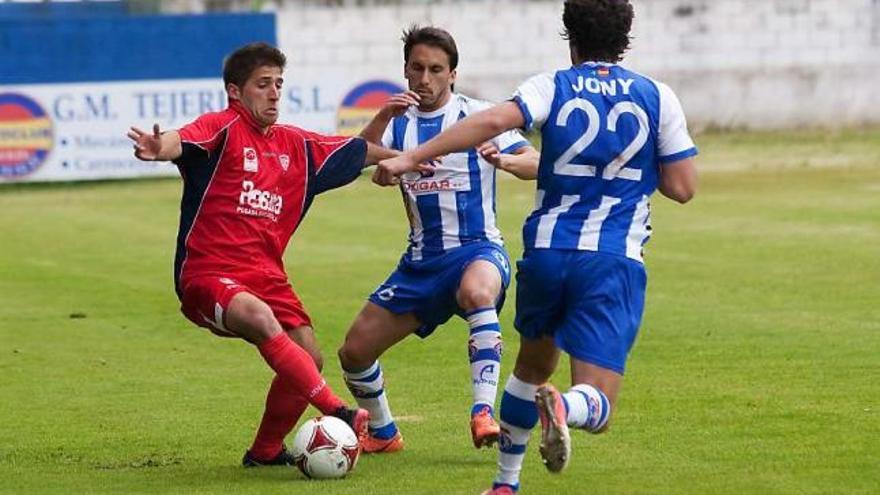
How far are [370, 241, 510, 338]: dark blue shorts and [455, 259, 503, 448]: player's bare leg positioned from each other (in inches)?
4.5

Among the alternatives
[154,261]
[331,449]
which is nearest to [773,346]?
[331,449]

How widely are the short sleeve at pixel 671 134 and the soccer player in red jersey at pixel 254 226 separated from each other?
188 centimetres

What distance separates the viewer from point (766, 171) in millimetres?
28469

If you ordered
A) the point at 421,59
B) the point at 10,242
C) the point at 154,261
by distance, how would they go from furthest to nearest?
the point at 10,242 < the point at 154,261 < the point at 421,59

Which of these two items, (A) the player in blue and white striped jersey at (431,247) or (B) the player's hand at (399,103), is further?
(A) the player in blue and white striped jersey at (431,247)

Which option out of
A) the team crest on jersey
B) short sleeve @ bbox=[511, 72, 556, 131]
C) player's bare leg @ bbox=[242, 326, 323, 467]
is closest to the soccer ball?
player's bare leg @ bbox=[242, 326, 323, 467]

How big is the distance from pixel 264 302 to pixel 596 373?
1.94m

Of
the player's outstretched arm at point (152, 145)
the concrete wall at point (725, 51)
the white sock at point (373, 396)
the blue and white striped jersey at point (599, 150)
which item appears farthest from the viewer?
the concrete wall at point (725, 51)

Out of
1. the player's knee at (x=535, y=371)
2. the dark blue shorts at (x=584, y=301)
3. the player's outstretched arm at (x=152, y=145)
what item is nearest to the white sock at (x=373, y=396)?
the player's outstretched arm at (x=152, y=145)

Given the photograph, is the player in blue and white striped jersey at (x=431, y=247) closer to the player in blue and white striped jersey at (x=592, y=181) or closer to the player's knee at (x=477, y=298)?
the player's knee at (x=477, y=298)

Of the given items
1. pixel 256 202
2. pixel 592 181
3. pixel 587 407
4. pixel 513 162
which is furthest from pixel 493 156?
pixel 587 407

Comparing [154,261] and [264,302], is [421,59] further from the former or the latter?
[154,261]

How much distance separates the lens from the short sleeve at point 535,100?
725cm

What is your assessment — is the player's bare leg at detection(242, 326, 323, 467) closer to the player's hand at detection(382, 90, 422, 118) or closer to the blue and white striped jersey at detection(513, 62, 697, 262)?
the player's hand at detection(382, 90, 422, 118)
